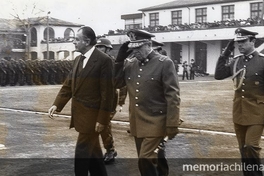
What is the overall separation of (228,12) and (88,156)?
4259cm

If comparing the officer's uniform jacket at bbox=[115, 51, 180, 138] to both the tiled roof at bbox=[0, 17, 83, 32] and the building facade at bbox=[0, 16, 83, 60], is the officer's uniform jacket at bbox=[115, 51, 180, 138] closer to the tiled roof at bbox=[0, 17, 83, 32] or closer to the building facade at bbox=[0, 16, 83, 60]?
the building facade at bbox=[0, 16, 83, 60]

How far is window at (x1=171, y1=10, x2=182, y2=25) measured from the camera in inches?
1955

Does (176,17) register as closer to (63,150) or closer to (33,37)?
(33,37)

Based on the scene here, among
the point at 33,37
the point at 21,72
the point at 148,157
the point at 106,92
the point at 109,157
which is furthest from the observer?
the point at 33,37

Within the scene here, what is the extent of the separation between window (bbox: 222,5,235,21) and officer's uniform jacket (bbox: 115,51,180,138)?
42.2 metres

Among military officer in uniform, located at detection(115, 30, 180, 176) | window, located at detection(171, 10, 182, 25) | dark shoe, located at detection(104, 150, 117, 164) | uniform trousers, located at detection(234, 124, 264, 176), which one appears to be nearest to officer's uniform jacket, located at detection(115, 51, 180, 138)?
military officer in uniform, located at detection(115, 30, 180, 176)

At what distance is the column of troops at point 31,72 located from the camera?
29.3 meters

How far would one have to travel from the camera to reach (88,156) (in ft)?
17.5

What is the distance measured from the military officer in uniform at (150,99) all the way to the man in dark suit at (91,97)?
0.91 feet

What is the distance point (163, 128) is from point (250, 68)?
1.44 metres

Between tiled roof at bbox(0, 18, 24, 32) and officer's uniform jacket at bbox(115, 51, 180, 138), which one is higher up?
tiled roof at bbox(0, 18, 24, 32)

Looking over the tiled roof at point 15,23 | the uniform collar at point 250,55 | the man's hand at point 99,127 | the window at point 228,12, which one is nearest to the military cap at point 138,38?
the man's hand at point 99,127

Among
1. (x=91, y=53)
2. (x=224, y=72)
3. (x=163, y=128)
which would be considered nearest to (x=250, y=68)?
(x=224, y=72)

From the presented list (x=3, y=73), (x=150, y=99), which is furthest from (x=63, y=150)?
(x=3, y=73)
